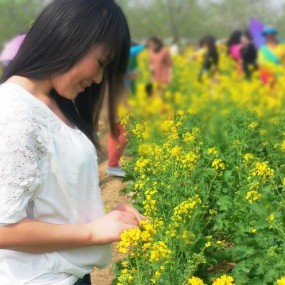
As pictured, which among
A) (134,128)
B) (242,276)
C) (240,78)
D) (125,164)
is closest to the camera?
(242,276)

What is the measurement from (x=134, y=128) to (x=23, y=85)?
2990 mm

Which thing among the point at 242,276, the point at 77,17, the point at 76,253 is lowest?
the point at 242,276

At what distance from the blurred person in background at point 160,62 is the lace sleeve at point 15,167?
622cm

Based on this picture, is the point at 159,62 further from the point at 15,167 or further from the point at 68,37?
the point at 15,167

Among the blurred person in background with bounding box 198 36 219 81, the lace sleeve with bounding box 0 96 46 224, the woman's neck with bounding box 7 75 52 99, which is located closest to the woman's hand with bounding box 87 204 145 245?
the lace sleeve with bounding box 0 96 46 224

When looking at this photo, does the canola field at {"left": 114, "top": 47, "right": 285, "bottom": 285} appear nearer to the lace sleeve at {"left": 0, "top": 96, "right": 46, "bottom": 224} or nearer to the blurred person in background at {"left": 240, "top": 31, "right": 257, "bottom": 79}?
the lace sleeve at {"left": 0, "top": 96, "right": 46, "bottom": 224}

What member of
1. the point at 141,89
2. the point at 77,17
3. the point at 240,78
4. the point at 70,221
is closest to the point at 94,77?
the point at 77,17

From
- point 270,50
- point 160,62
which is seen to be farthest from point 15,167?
point 160,62

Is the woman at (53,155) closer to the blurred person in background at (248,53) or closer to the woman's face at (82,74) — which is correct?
the woman's face at (82,74)

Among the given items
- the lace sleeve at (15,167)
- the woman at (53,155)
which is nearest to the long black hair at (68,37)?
the woman at (53,155)

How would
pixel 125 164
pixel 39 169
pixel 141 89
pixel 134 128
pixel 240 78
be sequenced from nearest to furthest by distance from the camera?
1. pixel 39 169
2. pixel 125 164
3. pixel 134 128
4. pixel 141 89
5. pixel 240 78

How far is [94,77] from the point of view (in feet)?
3.83

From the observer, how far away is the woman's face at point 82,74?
3.70ft

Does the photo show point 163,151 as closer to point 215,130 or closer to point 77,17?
point 215,130
